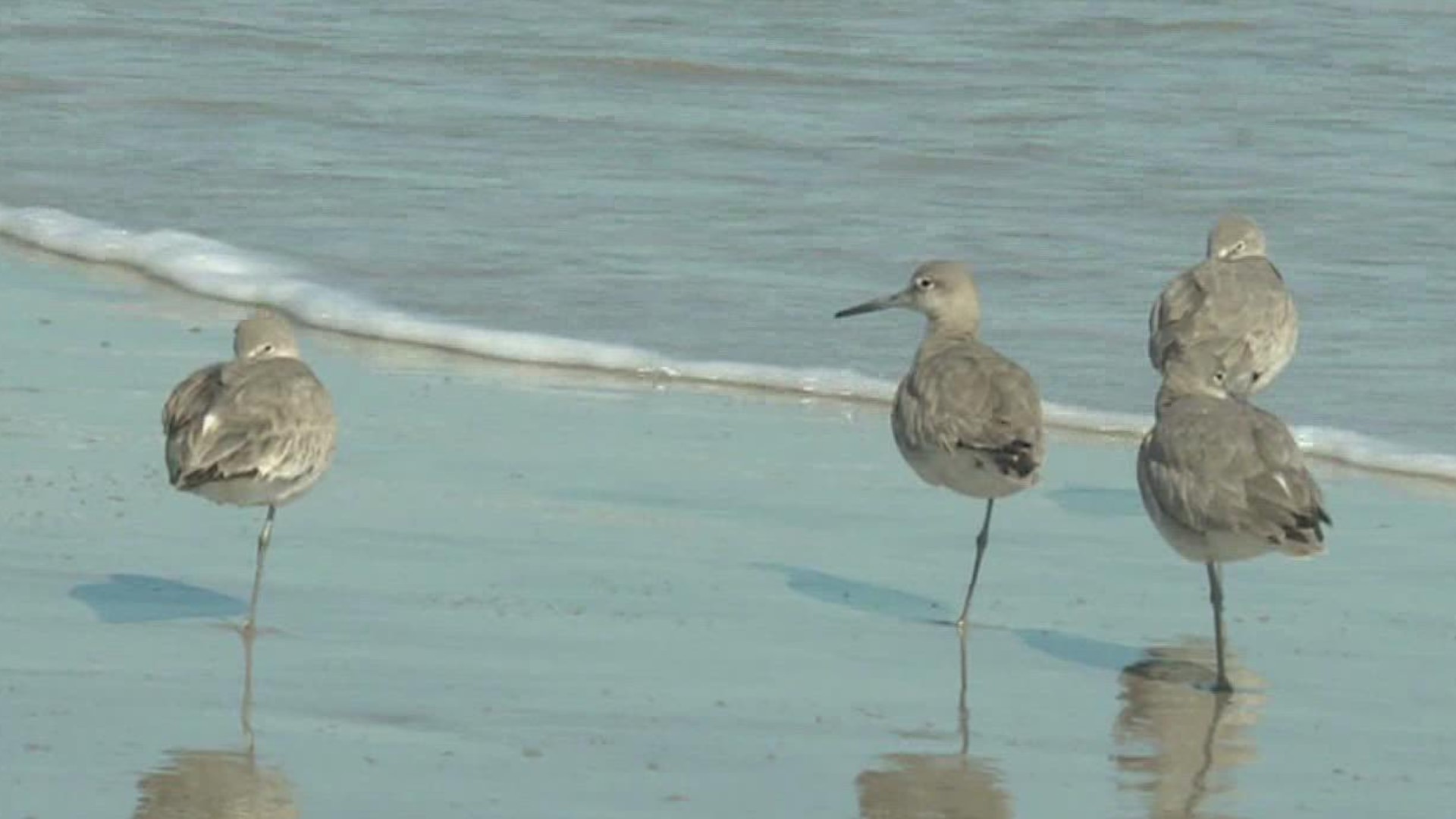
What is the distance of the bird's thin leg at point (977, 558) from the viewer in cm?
804

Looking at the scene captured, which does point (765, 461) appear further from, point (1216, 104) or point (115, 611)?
point (1216, 104)

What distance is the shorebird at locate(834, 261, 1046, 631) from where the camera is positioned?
819cm

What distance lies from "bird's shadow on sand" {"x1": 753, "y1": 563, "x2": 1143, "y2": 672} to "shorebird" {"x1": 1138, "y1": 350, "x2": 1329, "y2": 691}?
0.86ft

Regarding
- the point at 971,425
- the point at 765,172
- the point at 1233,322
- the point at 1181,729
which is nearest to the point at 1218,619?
the point at 1181,729

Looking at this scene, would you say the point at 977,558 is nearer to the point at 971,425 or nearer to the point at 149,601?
the point at 971,425

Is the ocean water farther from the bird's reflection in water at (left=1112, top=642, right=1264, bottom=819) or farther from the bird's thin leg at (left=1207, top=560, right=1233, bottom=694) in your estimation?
the bird's reflection in water at (left=1112, top=642, right=1264, bottom=819)

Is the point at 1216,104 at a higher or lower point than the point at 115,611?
higher

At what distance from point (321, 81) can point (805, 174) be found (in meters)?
3.27

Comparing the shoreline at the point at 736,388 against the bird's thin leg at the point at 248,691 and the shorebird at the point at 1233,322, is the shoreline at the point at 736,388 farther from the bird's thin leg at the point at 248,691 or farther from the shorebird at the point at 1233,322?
the bird's thin leg at the point at 248,691

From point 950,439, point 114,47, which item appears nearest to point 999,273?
point 950,439

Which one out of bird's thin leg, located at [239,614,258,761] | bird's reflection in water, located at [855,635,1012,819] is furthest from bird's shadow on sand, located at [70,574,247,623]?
bird's reflection in water, located at [855,635,1012,819]

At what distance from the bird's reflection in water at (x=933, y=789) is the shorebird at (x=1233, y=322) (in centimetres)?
325

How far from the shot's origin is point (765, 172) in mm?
14656

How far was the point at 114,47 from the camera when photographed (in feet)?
58.2
